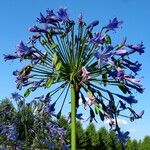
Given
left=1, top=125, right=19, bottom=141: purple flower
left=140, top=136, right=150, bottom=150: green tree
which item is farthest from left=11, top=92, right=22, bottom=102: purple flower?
left=140, top=136, right=150, bottom=150: green tree

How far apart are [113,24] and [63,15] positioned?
937 millimetres

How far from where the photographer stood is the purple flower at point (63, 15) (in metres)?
7.96

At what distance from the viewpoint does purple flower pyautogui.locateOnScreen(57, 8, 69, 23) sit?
26.1ft

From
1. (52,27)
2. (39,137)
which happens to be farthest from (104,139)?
(52,27)

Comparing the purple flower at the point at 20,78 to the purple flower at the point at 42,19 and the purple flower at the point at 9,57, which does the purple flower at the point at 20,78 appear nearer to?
the purple flower at the point at 9,57

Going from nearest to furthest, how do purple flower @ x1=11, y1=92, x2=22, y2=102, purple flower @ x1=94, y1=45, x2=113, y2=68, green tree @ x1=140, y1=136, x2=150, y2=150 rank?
purple flower @ x1=94, y1=45, x2=113, y2=68 < purple flower @ x1=11, y1=92, x2=22, y2=102 < green tree @ x1=140, y1=136, x2=150, y2=150

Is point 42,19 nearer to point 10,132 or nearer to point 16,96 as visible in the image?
point 16,96

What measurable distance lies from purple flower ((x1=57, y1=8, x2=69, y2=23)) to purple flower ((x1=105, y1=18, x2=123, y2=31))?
749 mm

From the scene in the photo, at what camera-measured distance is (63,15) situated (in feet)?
26.4

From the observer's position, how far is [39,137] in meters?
12.1

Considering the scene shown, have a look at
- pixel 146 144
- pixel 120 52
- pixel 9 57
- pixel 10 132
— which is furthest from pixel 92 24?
pixel 146 144

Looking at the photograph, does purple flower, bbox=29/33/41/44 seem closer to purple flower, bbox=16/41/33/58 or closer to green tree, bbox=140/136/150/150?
purple flower, bbox=16/41/33/58

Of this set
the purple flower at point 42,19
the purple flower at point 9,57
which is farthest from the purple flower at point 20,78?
the purple flower at point 42,19

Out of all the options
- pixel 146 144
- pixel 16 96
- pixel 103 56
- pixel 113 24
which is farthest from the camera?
pixel 146 144
